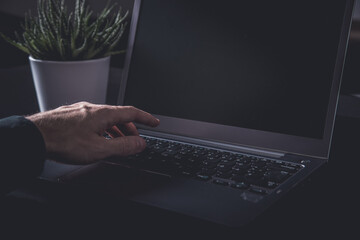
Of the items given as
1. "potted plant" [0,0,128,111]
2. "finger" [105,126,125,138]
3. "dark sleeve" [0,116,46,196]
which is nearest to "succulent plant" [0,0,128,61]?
"potted plant" [0,0,128,111]

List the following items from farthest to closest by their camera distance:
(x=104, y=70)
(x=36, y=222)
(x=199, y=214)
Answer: (x=104, y=70)
(x=36, y=222)
(x=199, y=214)

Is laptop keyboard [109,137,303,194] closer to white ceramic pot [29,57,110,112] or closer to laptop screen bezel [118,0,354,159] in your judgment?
laptop screen bezel [118,0,354,159]

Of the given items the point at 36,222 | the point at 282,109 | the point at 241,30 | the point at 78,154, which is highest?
the point at 241,30

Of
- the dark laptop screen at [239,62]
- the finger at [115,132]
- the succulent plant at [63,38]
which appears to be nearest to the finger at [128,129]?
the finger at [115,132]

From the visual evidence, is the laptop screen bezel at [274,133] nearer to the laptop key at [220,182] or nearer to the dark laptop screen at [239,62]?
the dark laptop screen at [239,62]

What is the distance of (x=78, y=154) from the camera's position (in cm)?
69

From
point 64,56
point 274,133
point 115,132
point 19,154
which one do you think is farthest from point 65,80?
point 274,133

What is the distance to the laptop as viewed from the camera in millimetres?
645

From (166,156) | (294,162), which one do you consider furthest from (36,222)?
(294,162)

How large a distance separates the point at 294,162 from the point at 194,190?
20 cm

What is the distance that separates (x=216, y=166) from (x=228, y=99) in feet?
0.64

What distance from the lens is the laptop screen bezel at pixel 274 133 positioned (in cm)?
75

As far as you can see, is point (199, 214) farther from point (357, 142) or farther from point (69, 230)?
point (357, 142)

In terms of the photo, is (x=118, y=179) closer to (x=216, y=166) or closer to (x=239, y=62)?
(x=216, y=166)
